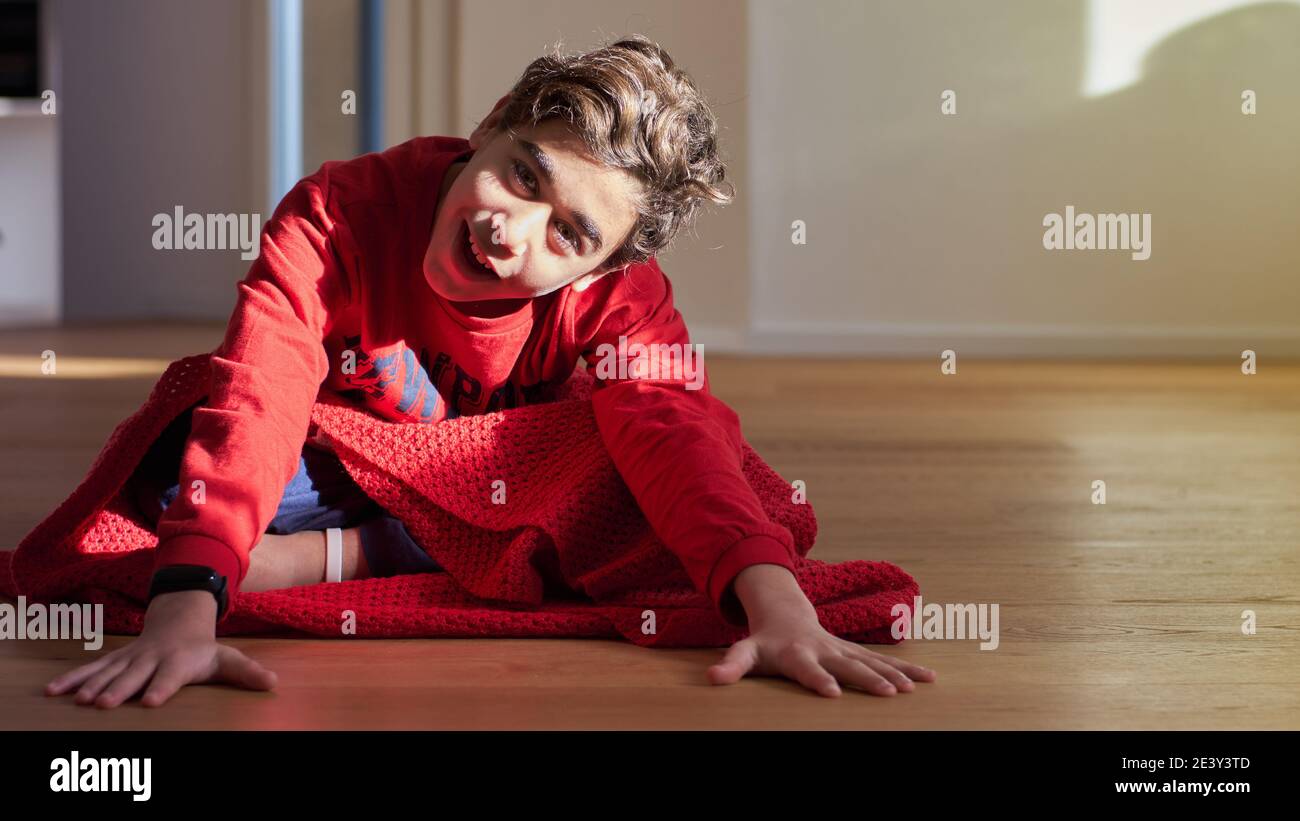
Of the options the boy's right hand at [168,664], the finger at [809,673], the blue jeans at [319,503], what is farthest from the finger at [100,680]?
the finger at [809,673]

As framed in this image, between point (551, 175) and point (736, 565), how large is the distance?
0.28 metres

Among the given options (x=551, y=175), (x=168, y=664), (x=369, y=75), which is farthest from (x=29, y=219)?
(x=168, y=664)

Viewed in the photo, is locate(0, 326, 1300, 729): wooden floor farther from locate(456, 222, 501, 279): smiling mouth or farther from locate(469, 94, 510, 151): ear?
locate(469, 94, 510, 151): ear

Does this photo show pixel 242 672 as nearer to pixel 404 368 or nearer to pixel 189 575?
pixel 189 575

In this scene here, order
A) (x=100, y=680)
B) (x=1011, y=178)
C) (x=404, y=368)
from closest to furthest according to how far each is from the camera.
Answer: (x=100, y=680)
(x=404, y=368)
(x=1011, y=178)

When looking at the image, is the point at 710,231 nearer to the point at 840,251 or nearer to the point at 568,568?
the point at 840,251

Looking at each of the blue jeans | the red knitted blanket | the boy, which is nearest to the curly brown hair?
the boy

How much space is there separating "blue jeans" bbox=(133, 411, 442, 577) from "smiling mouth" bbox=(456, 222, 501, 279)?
0.19 m

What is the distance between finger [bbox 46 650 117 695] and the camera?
0.78 metres

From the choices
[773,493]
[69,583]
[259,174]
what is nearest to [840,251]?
[259,174]

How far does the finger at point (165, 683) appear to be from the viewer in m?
0.77

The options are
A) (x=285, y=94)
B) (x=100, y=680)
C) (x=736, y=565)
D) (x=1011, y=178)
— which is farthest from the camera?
(x=285, y=94)

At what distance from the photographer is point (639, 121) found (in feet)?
3.24
